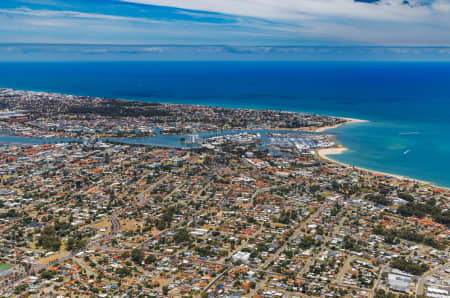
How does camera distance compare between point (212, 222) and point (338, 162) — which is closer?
point (212, 222)

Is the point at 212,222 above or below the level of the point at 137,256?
above

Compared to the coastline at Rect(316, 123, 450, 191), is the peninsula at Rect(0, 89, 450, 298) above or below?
below

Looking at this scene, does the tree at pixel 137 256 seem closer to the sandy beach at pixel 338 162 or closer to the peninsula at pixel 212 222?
the peninsula at pixel 212 222

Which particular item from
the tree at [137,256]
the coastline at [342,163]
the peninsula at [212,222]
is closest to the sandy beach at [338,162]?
the coastline at [342,163]

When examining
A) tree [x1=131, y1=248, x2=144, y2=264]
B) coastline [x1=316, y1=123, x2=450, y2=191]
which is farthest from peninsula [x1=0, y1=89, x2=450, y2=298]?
coastline [x1=316, y1=123, x2=450, y2=191]

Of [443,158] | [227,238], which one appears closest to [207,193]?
[227,238]

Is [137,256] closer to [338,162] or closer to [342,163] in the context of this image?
[342,163]

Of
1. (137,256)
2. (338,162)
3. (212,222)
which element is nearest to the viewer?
Answer: (137,256)

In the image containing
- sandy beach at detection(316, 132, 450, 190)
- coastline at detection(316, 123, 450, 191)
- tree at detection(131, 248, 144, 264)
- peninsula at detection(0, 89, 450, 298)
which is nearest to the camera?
peninsula at detection(0, 89, 450, 298)

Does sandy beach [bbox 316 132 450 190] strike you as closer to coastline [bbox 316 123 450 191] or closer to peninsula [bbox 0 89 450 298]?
coastline [bbox 316 123 450 191]

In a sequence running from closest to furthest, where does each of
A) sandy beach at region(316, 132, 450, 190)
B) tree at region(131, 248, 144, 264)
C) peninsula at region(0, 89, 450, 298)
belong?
peninsula at region(0, 89, 450, 298), tree at region(131, 248, 144, 264), sandy beach at region(316, 132, 450, 190)

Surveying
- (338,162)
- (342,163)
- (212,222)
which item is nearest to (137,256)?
(212,222)

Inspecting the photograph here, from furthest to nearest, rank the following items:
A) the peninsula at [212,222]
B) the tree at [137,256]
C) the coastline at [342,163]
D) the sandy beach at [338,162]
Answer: the sandy beach at [338,162]
the coastline at [342,163]
the tree at [137,256]
the peninsula at [212,222]
